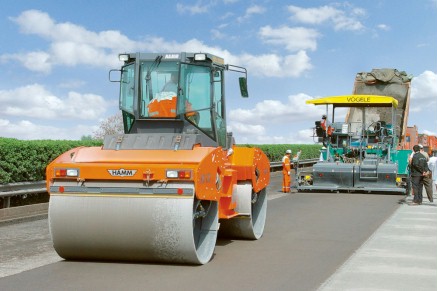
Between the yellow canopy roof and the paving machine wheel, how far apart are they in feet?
37.6

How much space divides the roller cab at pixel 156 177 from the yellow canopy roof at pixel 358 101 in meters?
12.8

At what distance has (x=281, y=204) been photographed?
1762 centimetres

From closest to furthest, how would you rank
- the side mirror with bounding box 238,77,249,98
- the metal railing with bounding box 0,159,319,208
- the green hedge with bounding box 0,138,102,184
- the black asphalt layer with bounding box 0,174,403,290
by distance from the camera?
1. the black asphalt layer with bounding box 0,174,403,290
2. the side mirror with bounding box 238,77,249,98
3. the metal railing with bounding box 0,159,319,208
4. the green hedge with bounding box 0,138,102,184

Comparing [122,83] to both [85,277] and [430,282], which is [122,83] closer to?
[85,277]

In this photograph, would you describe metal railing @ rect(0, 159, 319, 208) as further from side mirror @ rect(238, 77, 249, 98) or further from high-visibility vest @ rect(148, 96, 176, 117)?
side mirror @ rect(238, 77, 249, 98)

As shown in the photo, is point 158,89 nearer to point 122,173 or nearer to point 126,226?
point 122,173

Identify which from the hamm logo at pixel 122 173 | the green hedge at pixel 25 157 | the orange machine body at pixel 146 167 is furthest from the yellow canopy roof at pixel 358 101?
the hamm logo at pixel 122 173

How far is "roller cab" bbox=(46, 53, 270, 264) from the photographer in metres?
7.62

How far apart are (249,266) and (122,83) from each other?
3.32 metres

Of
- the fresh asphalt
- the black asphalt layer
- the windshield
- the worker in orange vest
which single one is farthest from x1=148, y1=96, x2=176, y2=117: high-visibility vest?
the worker in orange vest

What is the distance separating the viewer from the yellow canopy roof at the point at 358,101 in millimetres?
21750

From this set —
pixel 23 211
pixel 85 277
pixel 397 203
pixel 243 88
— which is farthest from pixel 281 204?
pixel 85 277

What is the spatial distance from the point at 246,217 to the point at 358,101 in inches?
503

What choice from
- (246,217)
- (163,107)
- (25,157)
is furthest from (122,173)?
(25,157)
